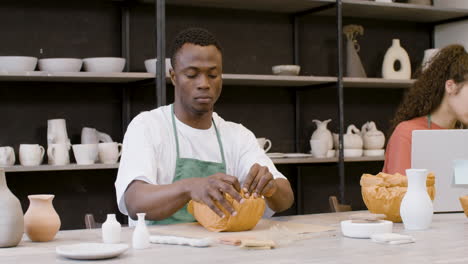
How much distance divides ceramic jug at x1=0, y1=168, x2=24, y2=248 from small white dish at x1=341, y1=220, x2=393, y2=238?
2.68 ft

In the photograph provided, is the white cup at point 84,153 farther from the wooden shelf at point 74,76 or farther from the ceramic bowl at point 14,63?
the ceramic bowl at point 14,63

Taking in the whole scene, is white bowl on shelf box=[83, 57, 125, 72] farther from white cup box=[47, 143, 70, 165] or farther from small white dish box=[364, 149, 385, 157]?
small white dish box=[364, 149, 385, 157]

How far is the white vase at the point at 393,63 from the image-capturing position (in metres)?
4.44

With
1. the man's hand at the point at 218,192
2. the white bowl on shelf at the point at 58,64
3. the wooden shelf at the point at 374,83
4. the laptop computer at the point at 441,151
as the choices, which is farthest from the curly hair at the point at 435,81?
the white bowl on shelf at the point at 58,64

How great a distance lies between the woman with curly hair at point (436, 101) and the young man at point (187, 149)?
699mm

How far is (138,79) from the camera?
3.76 m

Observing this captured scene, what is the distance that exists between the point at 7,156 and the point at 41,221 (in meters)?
1.71

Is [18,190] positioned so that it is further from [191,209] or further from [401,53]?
[401,53]

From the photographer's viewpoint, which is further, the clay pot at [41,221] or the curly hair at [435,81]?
the curly hair at [435,81]

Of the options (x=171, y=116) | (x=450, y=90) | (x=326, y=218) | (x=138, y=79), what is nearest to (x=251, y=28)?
(x=138, y=79)

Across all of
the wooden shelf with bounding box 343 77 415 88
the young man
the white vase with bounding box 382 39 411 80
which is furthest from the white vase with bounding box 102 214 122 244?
the white vase with bounding box 382 39 411 80

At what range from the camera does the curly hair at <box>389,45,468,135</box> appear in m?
3.02

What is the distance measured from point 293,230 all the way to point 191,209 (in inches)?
13.5

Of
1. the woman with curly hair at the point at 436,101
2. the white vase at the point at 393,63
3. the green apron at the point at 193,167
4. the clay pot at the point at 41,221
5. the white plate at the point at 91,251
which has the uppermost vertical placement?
the white vase at the point at 393,63
